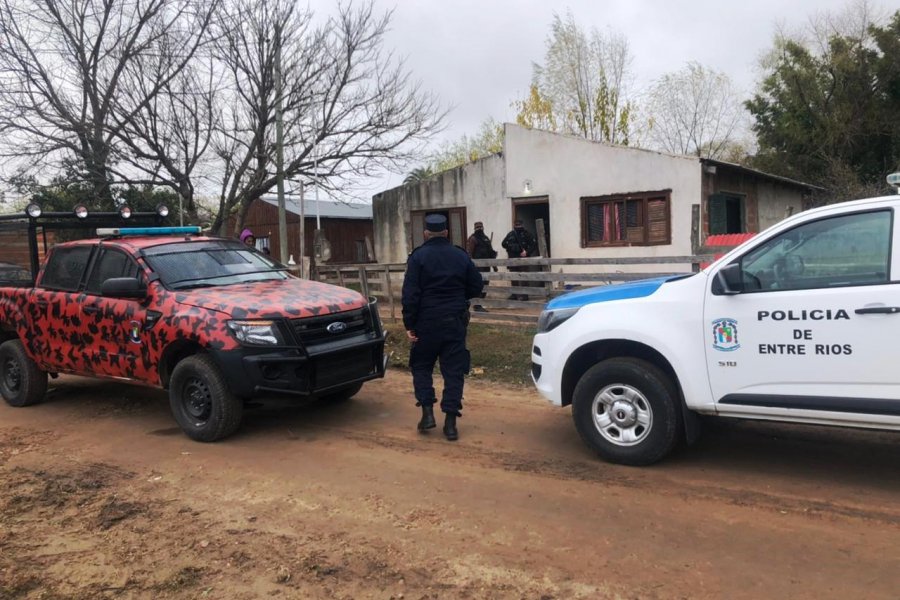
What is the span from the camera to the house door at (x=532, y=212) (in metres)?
15.1

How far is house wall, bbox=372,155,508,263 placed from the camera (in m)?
15.7

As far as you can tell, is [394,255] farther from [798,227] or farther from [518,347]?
[798,227]

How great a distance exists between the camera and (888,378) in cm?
397

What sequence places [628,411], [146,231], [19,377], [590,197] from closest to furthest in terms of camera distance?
[628,411], [146,231], [19,377], [590,197]

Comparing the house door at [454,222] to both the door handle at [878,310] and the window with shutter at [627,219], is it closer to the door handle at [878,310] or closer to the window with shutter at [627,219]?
the window with shutter at [627,219]

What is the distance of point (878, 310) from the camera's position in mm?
3971

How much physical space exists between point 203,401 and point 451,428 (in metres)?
2.12

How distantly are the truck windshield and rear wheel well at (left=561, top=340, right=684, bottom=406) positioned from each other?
10.5 feet

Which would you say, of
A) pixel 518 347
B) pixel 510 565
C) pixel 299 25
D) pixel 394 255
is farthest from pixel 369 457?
pixel 394 255

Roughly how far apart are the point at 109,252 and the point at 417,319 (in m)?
3.26

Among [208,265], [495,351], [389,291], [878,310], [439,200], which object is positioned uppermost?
Answer: [439,200]

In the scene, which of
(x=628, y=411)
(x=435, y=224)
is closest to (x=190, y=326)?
(x=435, y=224)

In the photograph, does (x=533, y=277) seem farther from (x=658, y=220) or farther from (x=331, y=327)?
(x=331, y=327)

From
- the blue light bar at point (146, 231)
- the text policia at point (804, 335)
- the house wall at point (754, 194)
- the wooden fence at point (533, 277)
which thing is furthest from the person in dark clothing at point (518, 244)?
the text policia at point (804, 335)
